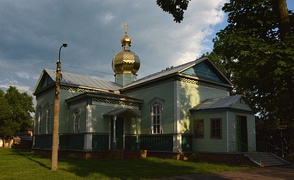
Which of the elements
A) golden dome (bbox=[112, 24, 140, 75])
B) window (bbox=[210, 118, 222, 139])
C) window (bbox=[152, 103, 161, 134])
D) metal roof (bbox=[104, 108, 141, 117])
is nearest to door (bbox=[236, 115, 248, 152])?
window (bbox=[210, 118, 222, 139])

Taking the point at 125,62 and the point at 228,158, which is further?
the point at 125,62

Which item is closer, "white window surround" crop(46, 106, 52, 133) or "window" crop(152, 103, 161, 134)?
"window" crop(152, 103, 161, 134)

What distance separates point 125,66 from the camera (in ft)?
88.6

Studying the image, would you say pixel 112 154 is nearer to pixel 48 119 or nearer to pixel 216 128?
pixel 216 128

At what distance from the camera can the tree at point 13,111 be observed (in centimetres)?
3709

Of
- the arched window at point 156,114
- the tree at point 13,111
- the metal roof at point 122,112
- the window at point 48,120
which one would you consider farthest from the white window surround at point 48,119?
the tree at point 13,111

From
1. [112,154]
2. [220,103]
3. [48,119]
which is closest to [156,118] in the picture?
[112,154]

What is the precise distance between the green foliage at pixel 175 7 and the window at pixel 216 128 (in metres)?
7.78

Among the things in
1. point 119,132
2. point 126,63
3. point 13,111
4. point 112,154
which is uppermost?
point 126,63

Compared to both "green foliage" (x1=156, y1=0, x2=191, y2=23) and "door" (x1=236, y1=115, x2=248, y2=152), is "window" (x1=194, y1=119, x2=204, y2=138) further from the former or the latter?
"green foliage" (x1=156, y1=0, x2=191, y2=23)

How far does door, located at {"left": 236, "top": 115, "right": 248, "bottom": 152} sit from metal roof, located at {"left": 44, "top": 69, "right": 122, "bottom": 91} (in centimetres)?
1067

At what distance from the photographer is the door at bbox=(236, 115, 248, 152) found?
16.5 meters

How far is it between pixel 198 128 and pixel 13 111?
30.8 m

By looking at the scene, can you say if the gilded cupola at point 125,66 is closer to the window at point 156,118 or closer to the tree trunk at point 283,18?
the window at point 156,118
